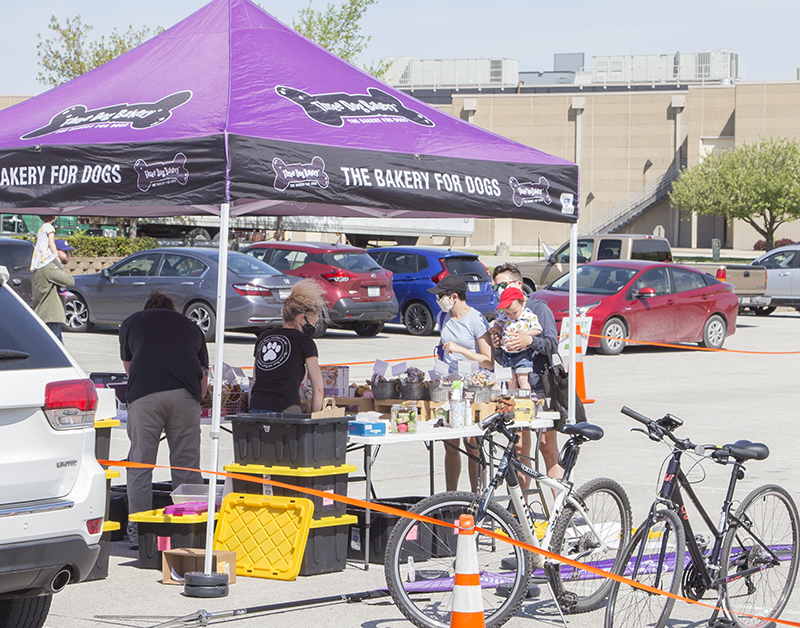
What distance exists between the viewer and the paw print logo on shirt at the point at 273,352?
23.2 feet

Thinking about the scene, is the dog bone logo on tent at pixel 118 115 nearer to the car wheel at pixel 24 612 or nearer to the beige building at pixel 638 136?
the car wheel at pixel 24 612

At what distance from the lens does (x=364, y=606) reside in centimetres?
608

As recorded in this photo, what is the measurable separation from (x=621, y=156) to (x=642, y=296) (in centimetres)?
5455

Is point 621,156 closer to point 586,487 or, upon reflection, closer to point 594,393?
point 594,393

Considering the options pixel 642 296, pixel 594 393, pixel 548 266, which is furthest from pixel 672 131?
pixel 594 393

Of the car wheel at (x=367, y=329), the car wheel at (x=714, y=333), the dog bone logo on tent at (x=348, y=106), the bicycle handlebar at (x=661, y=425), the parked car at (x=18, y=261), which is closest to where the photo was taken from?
the bicycle handlebar at (x=661, y=425)

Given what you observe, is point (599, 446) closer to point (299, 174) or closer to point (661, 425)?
point (299, 174)

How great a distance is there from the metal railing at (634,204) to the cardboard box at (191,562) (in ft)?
213

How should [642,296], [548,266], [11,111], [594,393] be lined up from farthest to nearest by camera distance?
[548,266]
[642,296]
[594,393]
[11,111]

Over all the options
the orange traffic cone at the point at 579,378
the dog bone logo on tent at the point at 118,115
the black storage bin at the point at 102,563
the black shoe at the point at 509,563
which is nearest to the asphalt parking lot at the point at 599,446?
the black storage bin at the point at 102,563

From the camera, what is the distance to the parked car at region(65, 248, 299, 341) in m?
18.8

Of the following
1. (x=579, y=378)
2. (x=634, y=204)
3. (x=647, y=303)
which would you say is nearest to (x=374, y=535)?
(x=579, y=378)

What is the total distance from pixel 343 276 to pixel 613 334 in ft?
16.3

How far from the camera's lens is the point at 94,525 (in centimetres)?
491
